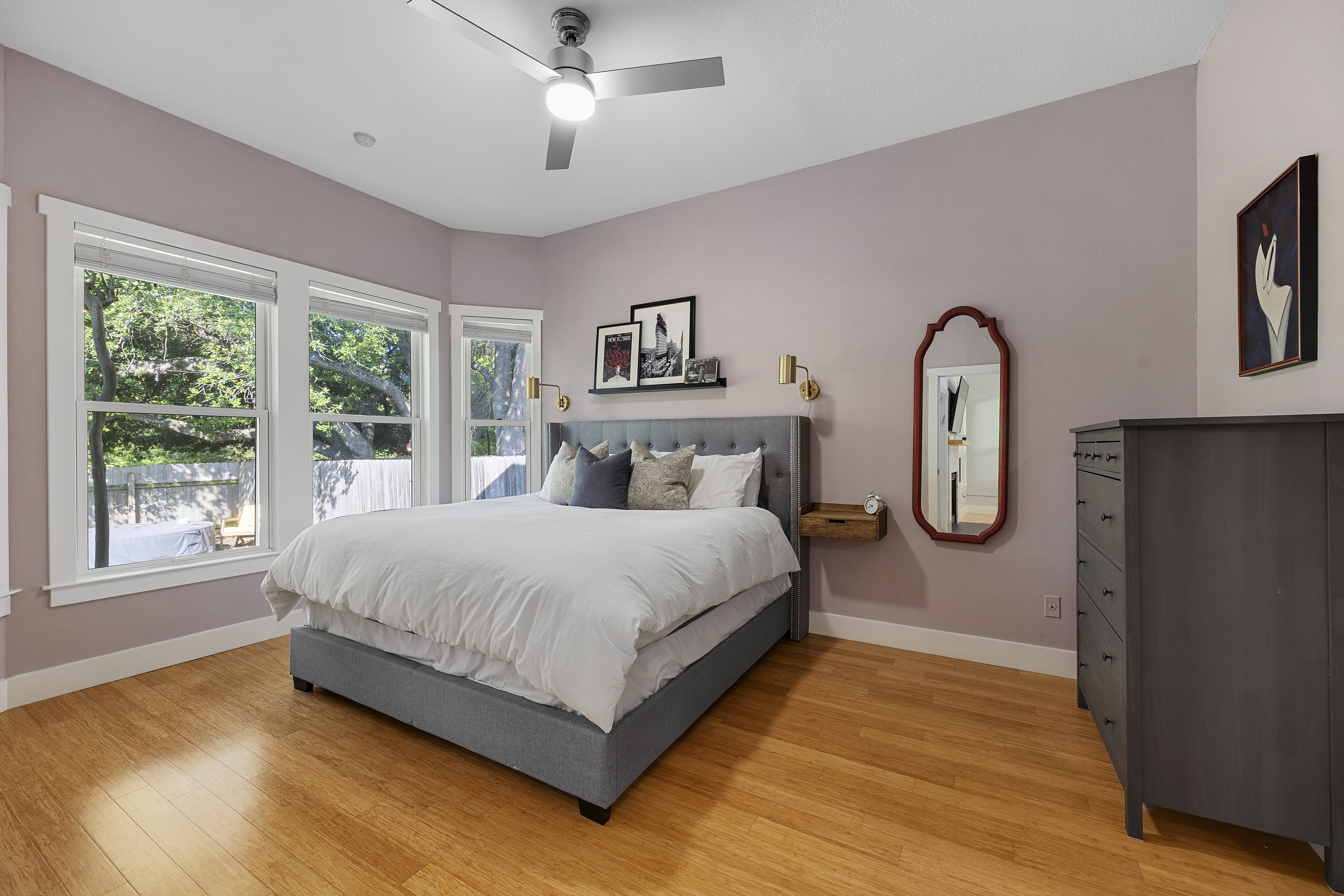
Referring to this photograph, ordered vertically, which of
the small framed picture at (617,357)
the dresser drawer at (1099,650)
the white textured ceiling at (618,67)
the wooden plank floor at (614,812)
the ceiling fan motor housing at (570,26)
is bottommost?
the wooden plank floor at (614,812)

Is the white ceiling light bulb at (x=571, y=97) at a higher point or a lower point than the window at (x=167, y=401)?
higher

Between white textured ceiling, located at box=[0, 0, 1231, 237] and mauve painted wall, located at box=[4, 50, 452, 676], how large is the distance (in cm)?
12

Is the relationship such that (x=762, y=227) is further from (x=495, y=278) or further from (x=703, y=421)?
(x=495, y=278)

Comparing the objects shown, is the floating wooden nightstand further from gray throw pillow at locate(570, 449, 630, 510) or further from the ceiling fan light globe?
the ceiling fan light globe

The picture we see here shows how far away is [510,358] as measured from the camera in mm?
4426

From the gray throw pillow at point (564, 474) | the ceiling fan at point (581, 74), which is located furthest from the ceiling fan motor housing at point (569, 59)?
the gray throw pillow at point (564, 474)

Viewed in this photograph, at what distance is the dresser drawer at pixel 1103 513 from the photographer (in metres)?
1.56

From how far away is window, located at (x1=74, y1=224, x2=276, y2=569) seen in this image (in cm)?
265

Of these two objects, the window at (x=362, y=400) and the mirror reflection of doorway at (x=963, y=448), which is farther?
the window at (x=362, y=400)

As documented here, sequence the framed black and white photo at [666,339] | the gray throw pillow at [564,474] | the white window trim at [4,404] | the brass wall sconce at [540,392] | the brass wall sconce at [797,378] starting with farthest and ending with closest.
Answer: the brass wall sconce at [540,392] < the framed black and white photo at [666,339] < the gray throw pillow at [564,474] < the brass wall sconce at [797,378] < the white window trim at [4,404]

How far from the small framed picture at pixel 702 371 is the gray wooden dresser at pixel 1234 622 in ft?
7.43

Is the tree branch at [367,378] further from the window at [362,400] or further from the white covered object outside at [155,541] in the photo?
the white covered object outside at [155,541]

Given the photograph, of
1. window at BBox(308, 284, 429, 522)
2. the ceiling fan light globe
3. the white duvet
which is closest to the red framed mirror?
the white duvet

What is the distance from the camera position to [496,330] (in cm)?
438
